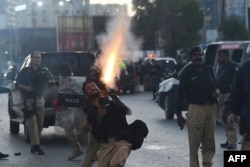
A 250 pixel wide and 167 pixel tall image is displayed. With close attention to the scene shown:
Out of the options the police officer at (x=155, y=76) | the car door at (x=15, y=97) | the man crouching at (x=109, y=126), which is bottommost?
the police officer at (x=155, y=76)

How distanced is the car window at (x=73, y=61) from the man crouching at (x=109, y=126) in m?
8.01

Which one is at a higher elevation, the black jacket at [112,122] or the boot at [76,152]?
the black jacket at [112,122]

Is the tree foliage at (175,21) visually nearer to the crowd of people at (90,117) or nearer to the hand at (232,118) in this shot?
the crowd of people at (90,117)

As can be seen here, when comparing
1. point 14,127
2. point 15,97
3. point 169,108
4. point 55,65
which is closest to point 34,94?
point 15,97

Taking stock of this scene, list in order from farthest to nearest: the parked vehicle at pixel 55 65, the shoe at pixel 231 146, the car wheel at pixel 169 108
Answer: the car wheel at pixel 169 108 → the parked vehicle at pixel 55 65 → the shoe at pixel 231 146

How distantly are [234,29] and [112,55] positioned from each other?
30.5m

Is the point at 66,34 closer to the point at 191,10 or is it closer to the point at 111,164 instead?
the point at 191,10

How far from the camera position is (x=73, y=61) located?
17391 mm

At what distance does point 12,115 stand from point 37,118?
324cm

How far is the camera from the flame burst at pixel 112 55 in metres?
11.4

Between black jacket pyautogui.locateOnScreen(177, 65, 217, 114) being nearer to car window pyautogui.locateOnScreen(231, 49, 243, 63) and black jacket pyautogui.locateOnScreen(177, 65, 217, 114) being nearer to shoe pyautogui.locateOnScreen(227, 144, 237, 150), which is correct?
shoe pyautogui.locateOnScreen(227, 144, 237, 150)

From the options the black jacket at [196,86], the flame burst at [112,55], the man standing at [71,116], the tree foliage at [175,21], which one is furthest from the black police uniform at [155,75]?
the black jacket at [196,86]

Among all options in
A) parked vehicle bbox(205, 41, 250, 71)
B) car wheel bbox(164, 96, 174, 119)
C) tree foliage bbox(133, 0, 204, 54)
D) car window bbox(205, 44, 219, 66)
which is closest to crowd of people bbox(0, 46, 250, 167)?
parked vehicle bbox(205, 41, 250, 71)

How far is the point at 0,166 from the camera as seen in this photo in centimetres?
1289
